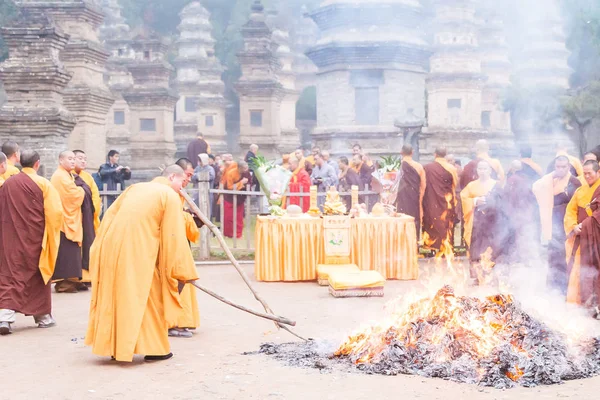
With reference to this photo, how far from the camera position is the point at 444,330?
6.58 m

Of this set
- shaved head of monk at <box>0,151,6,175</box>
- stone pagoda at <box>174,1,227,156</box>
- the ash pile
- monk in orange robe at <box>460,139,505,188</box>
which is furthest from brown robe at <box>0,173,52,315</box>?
stone pagoda at <box>174,1,227,156</box>

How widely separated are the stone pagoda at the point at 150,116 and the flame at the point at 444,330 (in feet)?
67.9

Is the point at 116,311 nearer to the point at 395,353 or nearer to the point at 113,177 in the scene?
the point at 395,353

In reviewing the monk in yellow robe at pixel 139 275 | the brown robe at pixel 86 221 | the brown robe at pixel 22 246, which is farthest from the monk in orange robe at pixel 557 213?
the brown robe at pixel 22 246

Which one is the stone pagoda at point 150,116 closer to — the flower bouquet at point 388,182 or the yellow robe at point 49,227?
the flower bouquet at point 388,182

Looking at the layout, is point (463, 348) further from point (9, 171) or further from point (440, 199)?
point (440, 199)

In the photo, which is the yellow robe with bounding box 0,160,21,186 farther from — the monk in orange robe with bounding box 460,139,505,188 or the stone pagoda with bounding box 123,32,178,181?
the stone pagoda with bounding box 123,32,178,181

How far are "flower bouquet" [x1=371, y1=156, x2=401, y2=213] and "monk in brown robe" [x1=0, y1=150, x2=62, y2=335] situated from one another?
536 cm

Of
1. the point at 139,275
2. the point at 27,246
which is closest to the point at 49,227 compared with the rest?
the point at 27,246

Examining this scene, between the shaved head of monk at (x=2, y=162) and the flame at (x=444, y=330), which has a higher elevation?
the shaved head of monk at (x=2, y=162)

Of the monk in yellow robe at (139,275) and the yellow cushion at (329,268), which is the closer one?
the monk in yellow robe at (139,275)

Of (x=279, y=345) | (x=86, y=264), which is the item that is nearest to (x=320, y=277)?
(x=86, y=264)

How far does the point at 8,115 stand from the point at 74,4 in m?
→ 4.55

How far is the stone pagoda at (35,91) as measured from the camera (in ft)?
52.2
